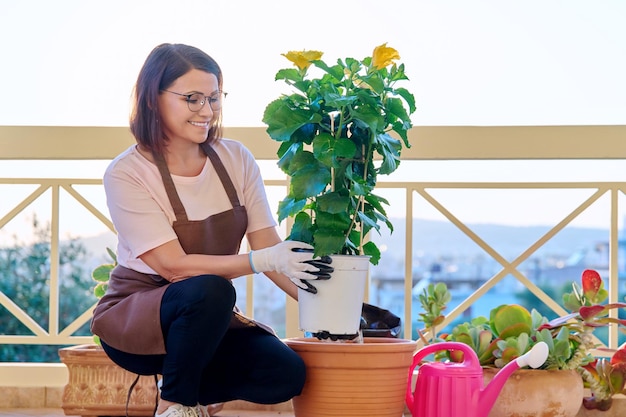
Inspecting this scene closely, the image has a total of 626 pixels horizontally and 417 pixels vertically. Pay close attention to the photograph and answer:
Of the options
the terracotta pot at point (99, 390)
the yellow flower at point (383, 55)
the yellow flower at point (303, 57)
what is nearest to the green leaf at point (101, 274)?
the terracotta pot at point (99, 390)

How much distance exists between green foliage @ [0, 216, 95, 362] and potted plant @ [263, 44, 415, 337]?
2031mm

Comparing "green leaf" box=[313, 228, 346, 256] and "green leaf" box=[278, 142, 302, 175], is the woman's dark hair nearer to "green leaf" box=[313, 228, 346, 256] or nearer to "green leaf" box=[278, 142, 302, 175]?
"green leaf" box=[278, 142, 302, 175]

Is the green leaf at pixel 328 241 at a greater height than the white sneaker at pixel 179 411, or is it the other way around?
the green leaf at pixel 328 241

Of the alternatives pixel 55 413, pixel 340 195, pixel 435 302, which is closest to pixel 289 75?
pixel 340 195

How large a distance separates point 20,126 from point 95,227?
1.38 meters

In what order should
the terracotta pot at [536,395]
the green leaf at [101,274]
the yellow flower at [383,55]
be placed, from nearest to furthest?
the yellow flower at [383,55] < the terracotta pot at [536,395] < the green leaf at [101,274]

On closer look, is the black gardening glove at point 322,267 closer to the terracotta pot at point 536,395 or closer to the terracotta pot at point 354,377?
the terracotta pot at point 354,377

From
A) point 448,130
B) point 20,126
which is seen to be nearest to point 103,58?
point 20,126

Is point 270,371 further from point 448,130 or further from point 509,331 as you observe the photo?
point 448,130

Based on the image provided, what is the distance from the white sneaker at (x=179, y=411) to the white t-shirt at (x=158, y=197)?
0.29m

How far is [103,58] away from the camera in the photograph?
13.5 feet

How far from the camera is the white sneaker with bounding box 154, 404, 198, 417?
5.39 feet

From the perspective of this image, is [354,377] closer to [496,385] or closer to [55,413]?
[496,385]

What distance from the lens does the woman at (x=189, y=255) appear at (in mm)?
1650
